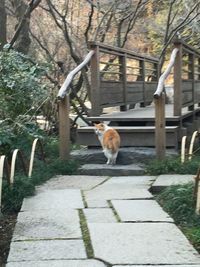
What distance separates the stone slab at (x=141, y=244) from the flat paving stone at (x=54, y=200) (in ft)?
2.53

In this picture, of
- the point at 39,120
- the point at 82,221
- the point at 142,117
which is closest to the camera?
the point at 82,221

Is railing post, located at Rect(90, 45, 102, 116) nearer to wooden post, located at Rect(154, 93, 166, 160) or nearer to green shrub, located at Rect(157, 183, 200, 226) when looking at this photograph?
wooden post, located at Rect(154, 93, 166, 160)

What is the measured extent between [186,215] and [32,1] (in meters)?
6.57

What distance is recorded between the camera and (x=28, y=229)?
450 cm

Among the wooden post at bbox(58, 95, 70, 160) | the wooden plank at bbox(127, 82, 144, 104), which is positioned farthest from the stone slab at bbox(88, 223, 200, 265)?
the wooden plank at bbox(127, 82, 144, 104)

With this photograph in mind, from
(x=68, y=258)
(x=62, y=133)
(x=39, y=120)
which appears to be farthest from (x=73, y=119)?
(x=68, y=258)

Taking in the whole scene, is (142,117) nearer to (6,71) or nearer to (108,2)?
(6,71)

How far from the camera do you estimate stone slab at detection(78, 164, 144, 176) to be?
24.5 feet

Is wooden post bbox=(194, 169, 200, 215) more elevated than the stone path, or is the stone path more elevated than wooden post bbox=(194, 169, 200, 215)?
wooden post bbox=(194, 169, 200, 215)

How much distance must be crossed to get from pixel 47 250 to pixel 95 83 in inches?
226

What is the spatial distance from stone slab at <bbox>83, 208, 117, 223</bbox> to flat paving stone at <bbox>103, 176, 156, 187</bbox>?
1404 mm

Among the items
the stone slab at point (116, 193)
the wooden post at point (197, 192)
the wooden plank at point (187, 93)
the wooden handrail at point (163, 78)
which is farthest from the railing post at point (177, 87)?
the wooden post at point (197, 192)

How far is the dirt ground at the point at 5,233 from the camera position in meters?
4.09

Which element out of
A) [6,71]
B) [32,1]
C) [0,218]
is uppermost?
[32,1]
